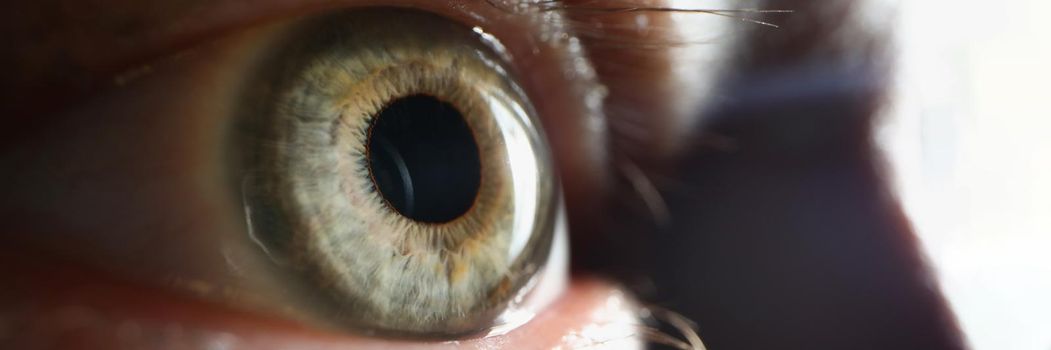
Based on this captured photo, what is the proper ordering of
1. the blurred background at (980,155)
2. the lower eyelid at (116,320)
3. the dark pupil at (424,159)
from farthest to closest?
the blurred background at (980,155) < the dark pupil at (424,159) < the lower eyelid at (116,320)

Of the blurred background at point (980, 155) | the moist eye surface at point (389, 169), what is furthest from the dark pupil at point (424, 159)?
the blurred background at point (980, 155)

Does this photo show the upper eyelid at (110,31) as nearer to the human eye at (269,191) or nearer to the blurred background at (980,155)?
the human eye at (269,191)

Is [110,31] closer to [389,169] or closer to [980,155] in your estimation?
[389,169]

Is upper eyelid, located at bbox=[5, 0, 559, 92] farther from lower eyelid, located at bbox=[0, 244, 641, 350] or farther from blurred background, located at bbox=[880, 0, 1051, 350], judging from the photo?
blurred background, located at bbox=[880, 0, 1051, 350]

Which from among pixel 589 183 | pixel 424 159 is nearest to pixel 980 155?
pixel 589 183

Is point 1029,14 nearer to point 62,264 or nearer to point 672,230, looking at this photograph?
point 672,230

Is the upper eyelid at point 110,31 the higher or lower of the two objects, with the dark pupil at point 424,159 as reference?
higher

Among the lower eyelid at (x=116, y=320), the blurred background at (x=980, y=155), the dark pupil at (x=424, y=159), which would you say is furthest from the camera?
the blurred background at (x=980, y=155)

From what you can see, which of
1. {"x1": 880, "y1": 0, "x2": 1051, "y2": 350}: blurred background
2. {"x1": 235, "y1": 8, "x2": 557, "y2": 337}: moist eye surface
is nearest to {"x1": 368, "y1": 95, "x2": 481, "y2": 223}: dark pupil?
{"x1": 235, "y1": 8, "x2": 557, "y2": 337}: moist eye surface
